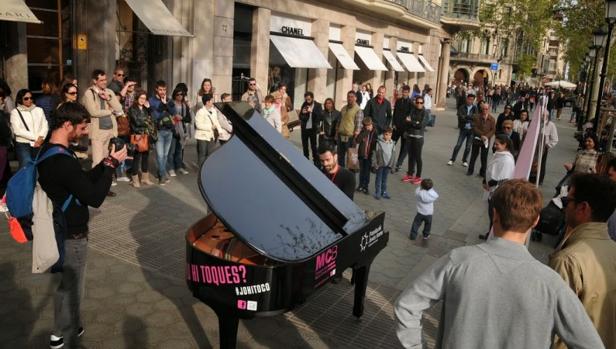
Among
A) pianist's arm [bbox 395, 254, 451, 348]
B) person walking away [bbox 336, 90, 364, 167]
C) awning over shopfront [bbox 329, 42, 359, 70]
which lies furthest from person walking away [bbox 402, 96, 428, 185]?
awning over shopfront [bbox 329, 42, 359, 70]

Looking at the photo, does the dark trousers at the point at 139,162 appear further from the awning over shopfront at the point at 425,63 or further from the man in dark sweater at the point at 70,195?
the awning over shopfront at the point at 425,63

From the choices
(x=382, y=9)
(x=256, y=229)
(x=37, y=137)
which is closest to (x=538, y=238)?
(x=256, y=229)

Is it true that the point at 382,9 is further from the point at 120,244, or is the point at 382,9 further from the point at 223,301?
the point at 223,301

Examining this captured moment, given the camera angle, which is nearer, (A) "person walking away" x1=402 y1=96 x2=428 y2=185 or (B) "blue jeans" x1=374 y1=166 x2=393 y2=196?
(B) "blue jeans" x1=374 y1=166 x2=393 y2=196

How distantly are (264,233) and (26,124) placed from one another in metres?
6.58

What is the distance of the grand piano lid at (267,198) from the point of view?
156 inches

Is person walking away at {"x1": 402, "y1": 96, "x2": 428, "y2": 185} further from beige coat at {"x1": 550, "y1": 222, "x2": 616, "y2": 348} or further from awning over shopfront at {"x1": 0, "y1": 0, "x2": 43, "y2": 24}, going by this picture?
beige coat at {"x1": 550, "y1": 222, "x2": 616, "y2": 348}

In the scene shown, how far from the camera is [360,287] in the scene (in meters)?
5.40

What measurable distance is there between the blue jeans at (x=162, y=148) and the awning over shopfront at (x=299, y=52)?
29.8 ft

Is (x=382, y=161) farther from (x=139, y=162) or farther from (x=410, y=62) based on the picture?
(x=410, y=62)

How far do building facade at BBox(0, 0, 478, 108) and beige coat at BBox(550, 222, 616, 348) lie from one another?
10.5 m

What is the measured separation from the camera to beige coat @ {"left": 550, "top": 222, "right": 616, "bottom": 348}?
292 cm

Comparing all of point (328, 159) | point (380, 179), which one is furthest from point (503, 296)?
point (380, 179)

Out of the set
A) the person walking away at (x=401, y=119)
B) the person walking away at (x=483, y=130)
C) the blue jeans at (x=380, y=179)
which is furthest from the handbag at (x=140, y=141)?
the person walking away at (x=483, y=130)
